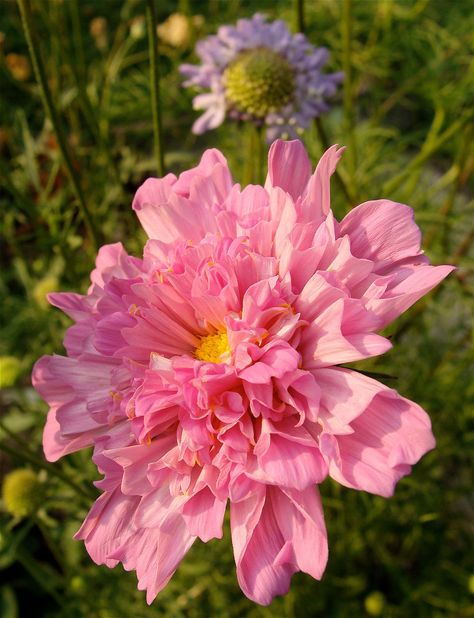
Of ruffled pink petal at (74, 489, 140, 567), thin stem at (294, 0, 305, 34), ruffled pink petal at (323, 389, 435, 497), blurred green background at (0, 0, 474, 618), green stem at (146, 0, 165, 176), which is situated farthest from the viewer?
blurred green background at (0, 0, 474, 618)

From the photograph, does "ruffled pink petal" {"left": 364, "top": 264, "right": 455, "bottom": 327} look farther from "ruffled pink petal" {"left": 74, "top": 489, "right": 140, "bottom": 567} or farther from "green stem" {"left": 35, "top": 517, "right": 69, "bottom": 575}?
"green stem" {"left": 35, "top": 517, "right": 69, "bottom": 575}

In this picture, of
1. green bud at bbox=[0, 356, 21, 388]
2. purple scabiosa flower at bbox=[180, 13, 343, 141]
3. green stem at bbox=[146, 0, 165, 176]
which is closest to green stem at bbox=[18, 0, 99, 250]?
green stem at bbox=[146, 0, 165, 176]

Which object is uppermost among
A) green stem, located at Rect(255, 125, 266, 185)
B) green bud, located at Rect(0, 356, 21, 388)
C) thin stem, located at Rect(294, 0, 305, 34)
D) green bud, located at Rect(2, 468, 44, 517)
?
thin stem, located at Rect(294, 0, 305, 34)

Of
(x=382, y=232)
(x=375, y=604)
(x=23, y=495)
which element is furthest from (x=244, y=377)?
(x=375, y=604)

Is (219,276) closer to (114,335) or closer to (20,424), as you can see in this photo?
(114,335)

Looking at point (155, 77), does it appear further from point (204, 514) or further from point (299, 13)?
point (204, 514)

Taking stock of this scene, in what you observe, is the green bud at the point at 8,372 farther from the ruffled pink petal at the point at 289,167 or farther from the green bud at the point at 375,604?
the green bud at the point at 375,604

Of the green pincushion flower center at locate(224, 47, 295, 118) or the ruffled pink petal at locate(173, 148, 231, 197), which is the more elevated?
the ruffled pink petal at locate(173, 148, 231, 197)
